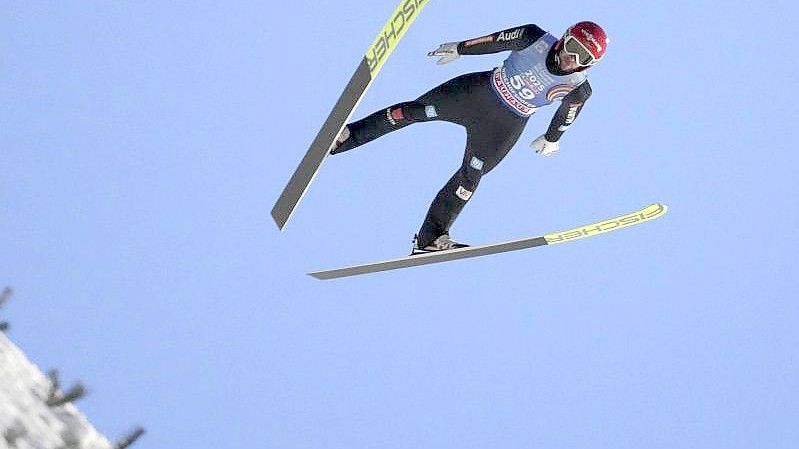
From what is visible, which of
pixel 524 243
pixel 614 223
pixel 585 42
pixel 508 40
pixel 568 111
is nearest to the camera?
pixel 585 42

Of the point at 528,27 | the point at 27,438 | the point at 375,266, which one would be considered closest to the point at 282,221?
the point at 375,266

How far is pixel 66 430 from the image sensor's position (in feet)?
20.6

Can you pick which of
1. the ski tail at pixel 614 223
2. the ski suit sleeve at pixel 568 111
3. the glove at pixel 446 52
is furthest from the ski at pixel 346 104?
the ski tail at pixel 614 223

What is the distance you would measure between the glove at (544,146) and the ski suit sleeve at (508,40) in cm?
85

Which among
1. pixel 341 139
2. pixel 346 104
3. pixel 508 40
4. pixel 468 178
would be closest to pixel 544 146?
pixel 468 178

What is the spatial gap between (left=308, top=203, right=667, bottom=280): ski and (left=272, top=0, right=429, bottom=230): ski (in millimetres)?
1092

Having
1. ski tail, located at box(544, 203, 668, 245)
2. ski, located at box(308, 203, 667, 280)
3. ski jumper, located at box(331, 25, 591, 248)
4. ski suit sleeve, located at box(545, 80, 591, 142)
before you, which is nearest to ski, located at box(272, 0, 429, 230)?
ski jumper, located at box(331, 25, 591, 248)

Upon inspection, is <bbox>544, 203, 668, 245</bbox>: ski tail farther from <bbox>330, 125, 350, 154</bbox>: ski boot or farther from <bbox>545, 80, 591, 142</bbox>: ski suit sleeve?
<bbox>330, 125, 350, 154</bbox>: ski boot

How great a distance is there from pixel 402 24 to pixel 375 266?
2.27 m

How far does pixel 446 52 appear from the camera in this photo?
8773 millimetres

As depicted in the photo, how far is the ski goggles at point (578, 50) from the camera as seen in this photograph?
8102 mm

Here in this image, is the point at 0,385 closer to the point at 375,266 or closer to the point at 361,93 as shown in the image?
the point at 361,93

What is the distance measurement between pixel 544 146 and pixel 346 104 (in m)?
1.88

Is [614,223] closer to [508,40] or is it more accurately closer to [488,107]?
[488,107]
